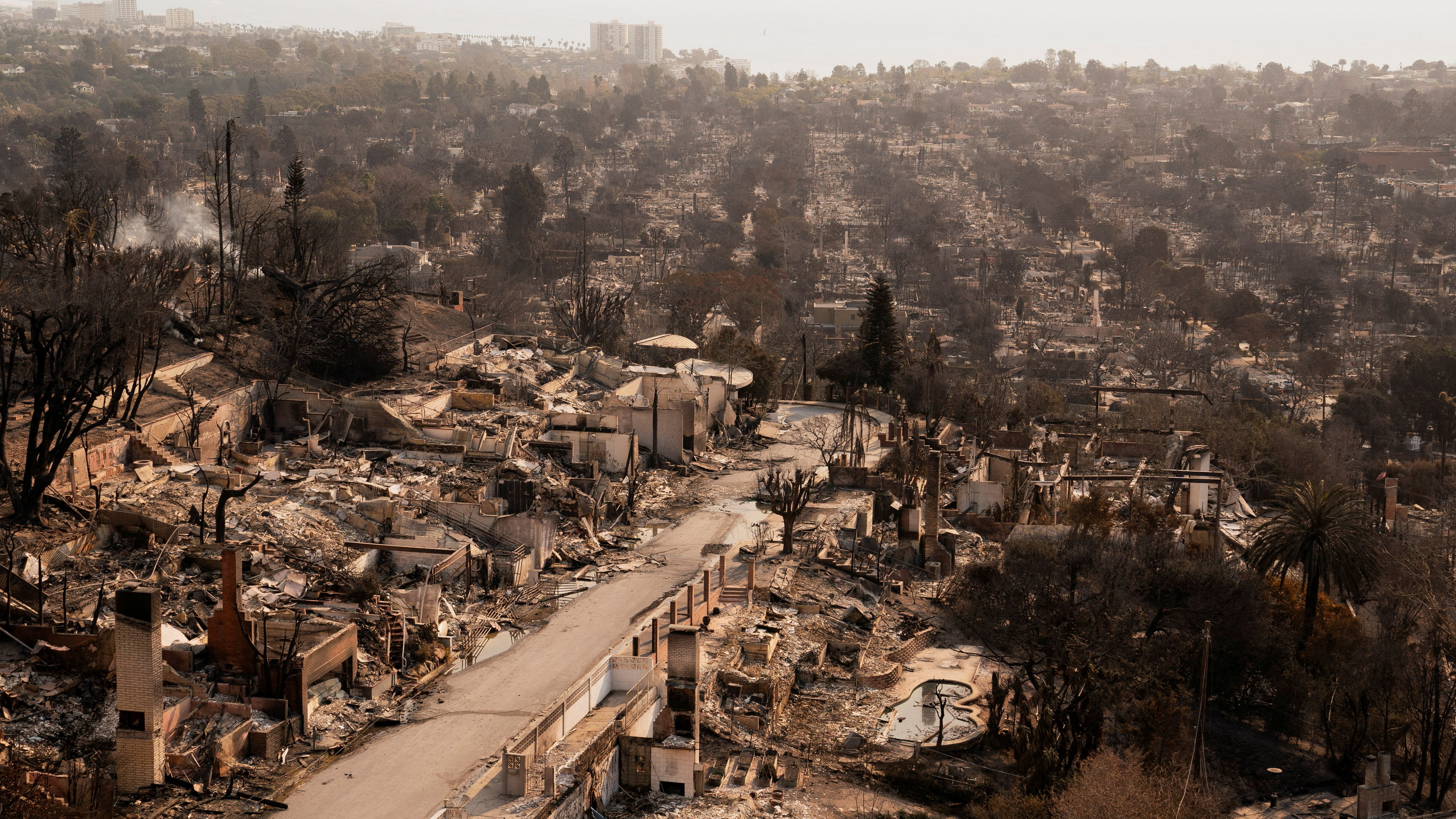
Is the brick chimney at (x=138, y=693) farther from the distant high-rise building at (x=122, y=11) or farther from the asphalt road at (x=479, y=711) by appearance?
the distant high-rise building at (x=122, y=11)

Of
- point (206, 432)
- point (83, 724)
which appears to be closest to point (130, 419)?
point (206, 432)

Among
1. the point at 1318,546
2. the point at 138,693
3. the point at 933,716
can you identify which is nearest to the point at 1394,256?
the point at 1318,546

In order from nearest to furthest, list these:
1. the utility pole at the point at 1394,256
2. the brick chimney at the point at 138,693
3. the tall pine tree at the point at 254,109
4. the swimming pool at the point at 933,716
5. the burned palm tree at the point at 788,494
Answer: the brick chimney at the point at 138,693, the swimming pool at the point at 933,716, the burned palm tree at the point at 788,494, the utility pole at the point at 1394,256, the tall pine tree at the point at 254,109

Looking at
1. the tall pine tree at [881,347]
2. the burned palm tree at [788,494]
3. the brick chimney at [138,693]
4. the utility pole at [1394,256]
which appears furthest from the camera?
the utility pole at [1394,256]

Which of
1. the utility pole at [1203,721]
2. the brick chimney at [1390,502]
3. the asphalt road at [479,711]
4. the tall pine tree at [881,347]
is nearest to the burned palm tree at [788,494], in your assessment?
the asphalt road at [479,711]

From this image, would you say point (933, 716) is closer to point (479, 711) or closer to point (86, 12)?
point (479, 711)

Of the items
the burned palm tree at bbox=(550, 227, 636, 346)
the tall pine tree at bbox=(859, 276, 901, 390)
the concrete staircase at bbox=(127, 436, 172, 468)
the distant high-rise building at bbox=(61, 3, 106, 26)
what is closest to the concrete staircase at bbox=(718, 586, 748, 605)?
the concrete staircase at bbox=(127, 436, 172, 468)
